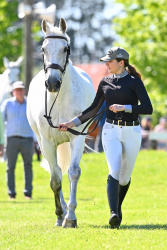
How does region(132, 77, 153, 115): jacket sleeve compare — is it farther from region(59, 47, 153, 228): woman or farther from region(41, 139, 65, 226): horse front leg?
region(41, 139, 65, 226): horse front leg

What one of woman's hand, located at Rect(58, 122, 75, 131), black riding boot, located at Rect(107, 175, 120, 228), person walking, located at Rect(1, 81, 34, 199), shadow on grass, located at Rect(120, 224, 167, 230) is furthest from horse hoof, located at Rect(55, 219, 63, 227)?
person walking, located at Rect(1, 81, 34, 199)

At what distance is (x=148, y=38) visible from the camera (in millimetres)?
33750

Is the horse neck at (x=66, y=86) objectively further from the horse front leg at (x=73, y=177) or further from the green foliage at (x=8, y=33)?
the green foliage at (x=8, y=33)

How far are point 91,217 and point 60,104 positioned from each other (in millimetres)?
2063

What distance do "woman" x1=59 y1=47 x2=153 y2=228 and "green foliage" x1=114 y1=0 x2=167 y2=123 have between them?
2482 cm

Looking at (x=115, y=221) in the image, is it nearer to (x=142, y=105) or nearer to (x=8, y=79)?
(x=142, y=105)

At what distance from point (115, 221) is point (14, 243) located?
4.64 feet

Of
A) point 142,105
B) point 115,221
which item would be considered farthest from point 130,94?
point 115,221

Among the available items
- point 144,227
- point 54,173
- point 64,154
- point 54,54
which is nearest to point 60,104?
point 54,54

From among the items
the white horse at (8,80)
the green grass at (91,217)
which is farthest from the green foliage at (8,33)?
the green grass at (91,217)

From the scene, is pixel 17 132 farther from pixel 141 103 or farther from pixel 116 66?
pixel 141 103

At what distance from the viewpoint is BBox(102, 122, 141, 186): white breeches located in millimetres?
7867

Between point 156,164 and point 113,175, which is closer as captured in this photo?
point 113,175

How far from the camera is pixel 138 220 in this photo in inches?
359
